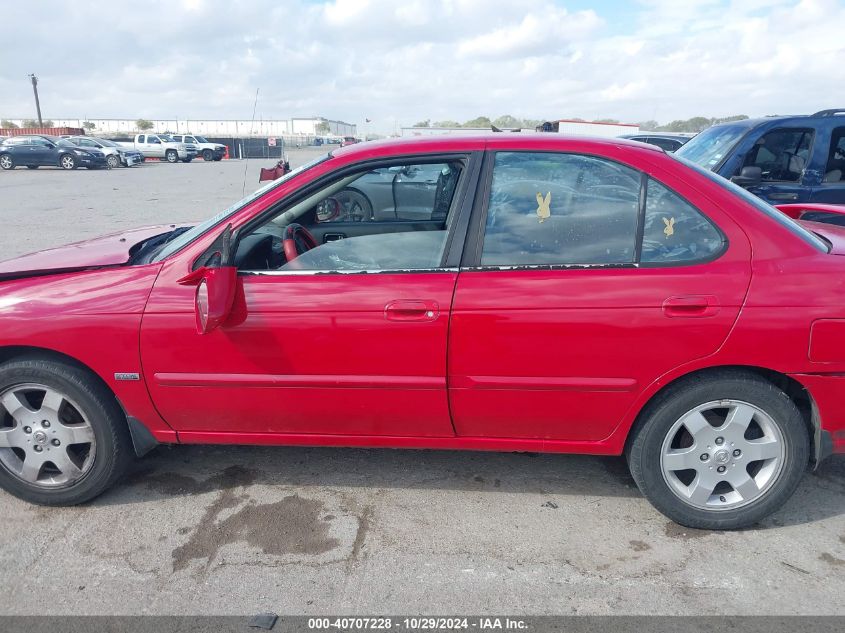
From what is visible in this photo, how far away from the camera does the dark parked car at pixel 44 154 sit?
28.9 meters

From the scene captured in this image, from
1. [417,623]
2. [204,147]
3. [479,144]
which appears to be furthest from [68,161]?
[417,623]

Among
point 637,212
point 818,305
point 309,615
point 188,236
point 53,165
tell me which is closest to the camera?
point 309,615

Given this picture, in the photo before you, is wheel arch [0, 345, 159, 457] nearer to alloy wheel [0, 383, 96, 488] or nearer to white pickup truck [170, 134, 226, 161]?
alloy wheel [0, 383, 96, 488]

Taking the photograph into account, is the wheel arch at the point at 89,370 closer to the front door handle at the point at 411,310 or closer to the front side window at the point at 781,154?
the front door handle at the point at 411,310

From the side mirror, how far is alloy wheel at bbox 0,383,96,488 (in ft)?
18.7

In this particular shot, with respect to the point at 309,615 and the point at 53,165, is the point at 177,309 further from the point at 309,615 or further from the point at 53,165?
the point at 53,165

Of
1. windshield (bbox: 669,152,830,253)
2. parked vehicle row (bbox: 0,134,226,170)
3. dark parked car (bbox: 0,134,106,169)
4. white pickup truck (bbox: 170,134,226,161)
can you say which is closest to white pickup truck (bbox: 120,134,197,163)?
white pickup truck (bbox: 170,134,226,161)

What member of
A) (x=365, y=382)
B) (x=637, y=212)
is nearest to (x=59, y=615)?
(x=365, y=382)

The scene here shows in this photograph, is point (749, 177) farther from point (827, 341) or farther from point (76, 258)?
point (76, 258)

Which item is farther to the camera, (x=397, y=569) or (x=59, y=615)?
(x=397, y=569)

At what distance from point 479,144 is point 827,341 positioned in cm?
165

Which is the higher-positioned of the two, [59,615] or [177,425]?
[177,425]

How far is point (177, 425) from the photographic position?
9.78 feet

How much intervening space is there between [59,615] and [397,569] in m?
1.29
